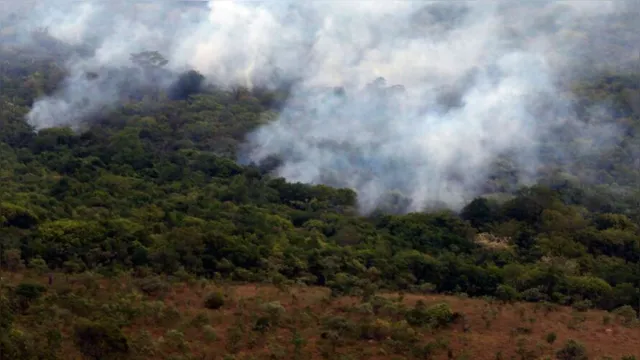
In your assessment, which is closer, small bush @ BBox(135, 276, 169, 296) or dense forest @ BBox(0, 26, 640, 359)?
small bush @ BBox(135, 276, 169, 296)

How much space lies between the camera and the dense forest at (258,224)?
21.4 meters

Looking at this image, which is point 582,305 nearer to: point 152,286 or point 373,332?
point 373,332

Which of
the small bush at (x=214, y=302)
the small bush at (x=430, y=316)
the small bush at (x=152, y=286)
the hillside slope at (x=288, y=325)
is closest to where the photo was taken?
the hillside slope at (x=288, y=325)

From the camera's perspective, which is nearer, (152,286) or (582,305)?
(152,286)

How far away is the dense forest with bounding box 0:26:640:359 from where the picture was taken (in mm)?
21422

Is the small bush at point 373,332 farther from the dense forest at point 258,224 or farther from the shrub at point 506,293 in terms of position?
the shrub at point 506,293

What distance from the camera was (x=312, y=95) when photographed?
4538cm

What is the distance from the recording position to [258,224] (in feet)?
84.3

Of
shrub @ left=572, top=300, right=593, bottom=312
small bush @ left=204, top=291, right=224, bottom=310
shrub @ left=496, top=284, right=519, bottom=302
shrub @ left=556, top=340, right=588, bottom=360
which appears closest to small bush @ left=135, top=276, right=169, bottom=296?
small bush @ left=204, top=291, right=224, bottom=310

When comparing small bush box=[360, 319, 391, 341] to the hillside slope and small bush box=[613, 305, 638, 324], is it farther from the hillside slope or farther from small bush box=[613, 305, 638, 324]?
small bush box=[613, 305, 638, 324]

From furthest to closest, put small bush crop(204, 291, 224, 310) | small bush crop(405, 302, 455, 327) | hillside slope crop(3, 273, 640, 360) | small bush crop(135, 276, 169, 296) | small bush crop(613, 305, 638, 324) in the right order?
small bush crop(613, 305, 638, 324) < small bush crop(135, 276, 169, 296) < small bush crop(204, 291, 224, 310) < small bush crop(405, 302, 455, 327) < hillside slope crop(3, 273, 640, 360)

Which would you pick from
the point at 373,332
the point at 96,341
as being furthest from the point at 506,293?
the point at 96,341

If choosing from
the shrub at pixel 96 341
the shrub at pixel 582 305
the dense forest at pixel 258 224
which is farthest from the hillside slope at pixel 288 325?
the dense forest at pixel 258 224

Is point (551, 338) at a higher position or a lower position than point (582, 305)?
lower
